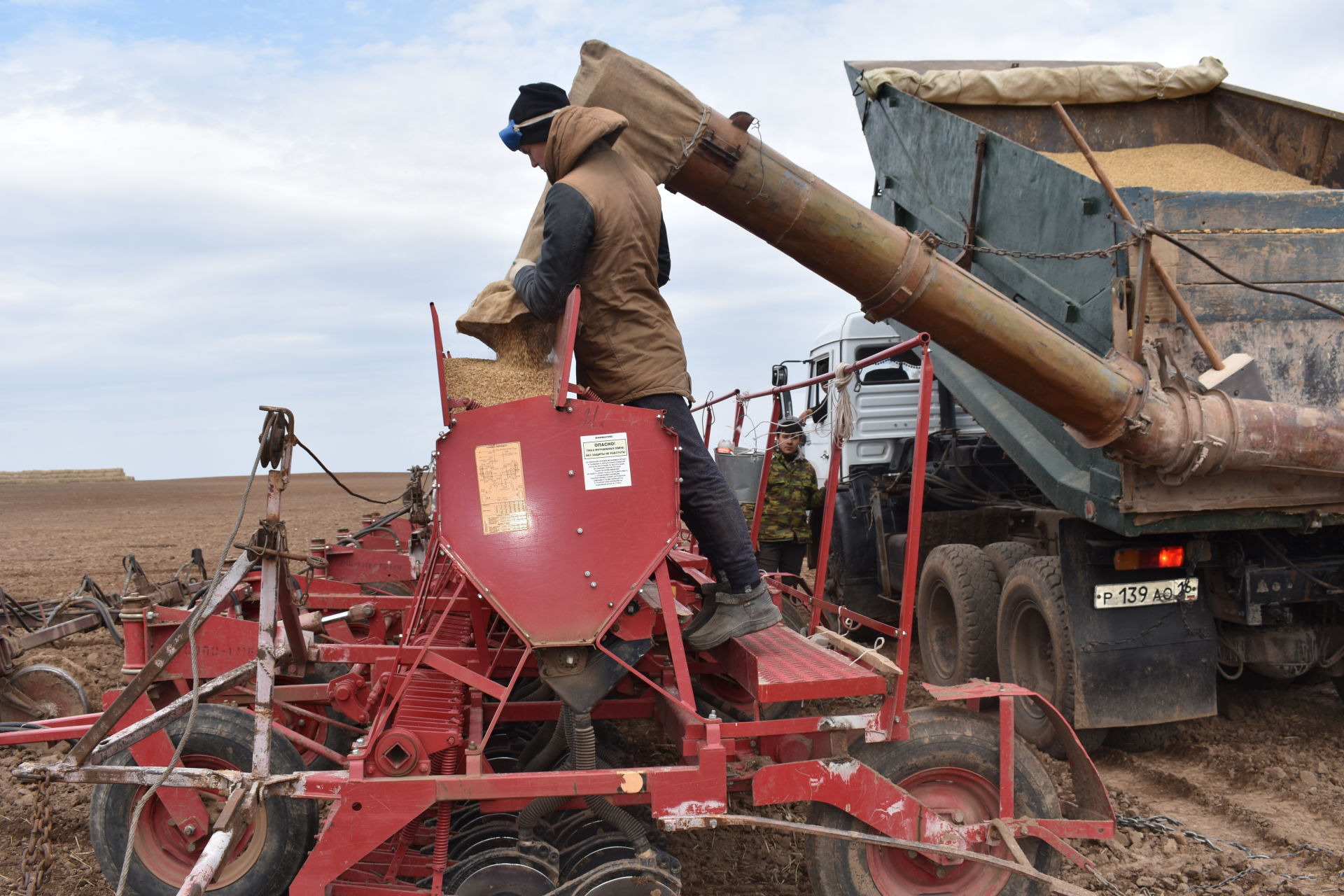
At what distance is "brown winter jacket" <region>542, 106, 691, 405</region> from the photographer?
3.27 meters

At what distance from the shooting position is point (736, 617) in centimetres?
355

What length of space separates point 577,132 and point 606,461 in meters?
1.10

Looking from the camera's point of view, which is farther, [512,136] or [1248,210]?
[1248,210]

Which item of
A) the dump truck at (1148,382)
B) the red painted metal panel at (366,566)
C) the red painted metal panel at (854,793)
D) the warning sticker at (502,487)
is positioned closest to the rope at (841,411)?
the dump truck at (1148,382)

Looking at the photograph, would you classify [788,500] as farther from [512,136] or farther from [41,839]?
[41,839]

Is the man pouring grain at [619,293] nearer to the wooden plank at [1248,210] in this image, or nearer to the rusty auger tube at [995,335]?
the rusty auger tube at [995,335]

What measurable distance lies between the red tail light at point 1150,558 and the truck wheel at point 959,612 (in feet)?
4.60

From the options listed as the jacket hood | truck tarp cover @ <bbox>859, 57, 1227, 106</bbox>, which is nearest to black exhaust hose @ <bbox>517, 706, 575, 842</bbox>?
the jacket hood

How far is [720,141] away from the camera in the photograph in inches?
140

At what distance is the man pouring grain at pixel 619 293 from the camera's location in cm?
322

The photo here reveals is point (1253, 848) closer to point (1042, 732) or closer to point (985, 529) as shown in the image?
point (1042, 732)

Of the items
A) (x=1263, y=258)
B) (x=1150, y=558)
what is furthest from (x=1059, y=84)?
(x=1150, y=558)

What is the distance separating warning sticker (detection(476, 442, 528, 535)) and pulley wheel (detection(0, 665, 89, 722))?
3.83 m

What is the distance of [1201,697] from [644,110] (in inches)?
152
